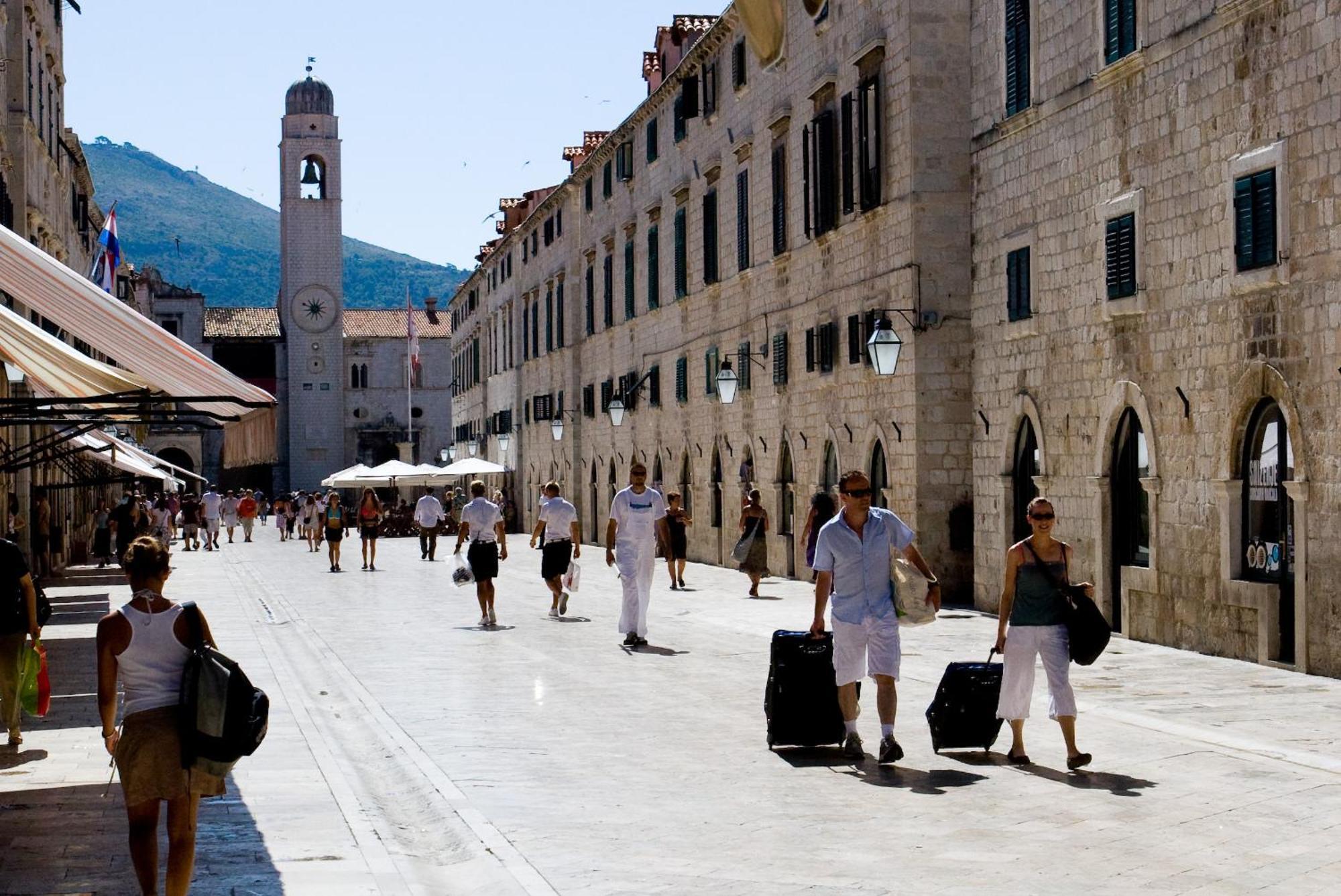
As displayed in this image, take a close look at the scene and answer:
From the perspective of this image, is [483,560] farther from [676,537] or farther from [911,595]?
[911,595]

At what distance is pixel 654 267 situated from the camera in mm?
40312

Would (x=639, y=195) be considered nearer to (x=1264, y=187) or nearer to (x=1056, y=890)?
(x=1264, y=187)


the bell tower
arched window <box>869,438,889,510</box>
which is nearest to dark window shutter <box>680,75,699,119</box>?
arched window <box>869,438,889,510</box>

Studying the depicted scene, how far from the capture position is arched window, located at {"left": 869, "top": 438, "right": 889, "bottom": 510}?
25125mm

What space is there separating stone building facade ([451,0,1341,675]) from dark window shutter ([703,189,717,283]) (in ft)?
0.29

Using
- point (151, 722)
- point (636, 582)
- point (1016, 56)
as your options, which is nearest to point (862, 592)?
point (151, 722)

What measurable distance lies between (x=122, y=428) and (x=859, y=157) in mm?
32753

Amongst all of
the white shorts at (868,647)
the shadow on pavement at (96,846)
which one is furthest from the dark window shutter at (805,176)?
the shadow on pavement at (96,846)

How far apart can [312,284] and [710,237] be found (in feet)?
218

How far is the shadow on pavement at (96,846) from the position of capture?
714 centimetres

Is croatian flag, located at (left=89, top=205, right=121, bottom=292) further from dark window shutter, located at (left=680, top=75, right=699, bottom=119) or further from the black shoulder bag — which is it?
the black shoulder bag

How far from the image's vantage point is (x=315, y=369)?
3905 inches

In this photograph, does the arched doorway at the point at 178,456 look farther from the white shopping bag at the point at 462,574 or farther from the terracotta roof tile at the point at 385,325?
the white shopping bag at the point at 462,574

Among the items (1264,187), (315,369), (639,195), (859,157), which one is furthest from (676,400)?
(315,369)
